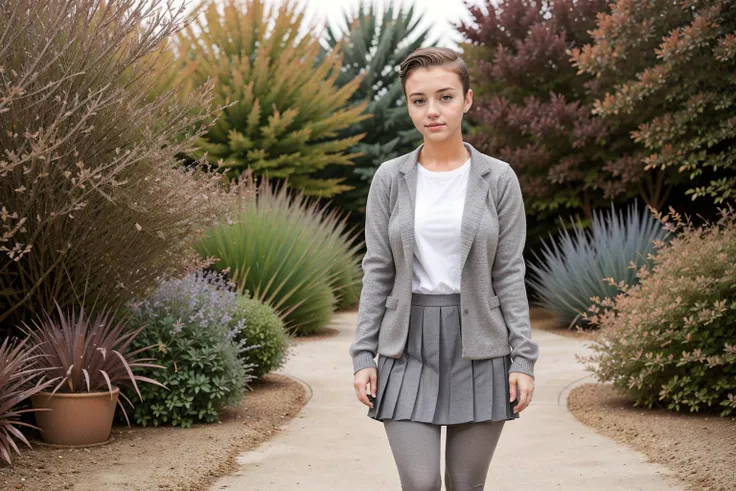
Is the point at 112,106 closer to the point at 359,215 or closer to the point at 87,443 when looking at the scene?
the point at 87,443

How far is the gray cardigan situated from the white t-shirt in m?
0.04

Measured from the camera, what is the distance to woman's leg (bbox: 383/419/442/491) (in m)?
2.67

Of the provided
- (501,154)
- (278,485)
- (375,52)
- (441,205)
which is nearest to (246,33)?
(375,52)

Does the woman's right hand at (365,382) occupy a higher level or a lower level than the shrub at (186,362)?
higher

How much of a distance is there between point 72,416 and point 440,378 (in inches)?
124

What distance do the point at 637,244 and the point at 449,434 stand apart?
10.1 metres

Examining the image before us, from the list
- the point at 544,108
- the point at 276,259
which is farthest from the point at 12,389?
the point at 544,108

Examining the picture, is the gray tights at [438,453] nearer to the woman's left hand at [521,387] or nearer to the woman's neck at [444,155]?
the woman's left hand at [521,387]

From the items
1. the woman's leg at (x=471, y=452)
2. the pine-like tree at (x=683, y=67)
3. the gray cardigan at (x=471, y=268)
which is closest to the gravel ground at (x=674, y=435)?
the woman's leg at (x=471, y=452)

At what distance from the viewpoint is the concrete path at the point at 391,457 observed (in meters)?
4.69

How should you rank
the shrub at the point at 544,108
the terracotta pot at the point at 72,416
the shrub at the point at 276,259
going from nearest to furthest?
the terracotta pot at the point at 72,416 → the shrub at the point at 276,259 → the shrub at the point at 544,108

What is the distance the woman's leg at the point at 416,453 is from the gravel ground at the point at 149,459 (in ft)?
6.88

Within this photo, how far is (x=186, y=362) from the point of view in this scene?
235 inches

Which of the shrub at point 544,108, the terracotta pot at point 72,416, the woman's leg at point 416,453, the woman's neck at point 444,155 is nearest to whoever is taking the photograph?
the woman's leg at point 416,453
